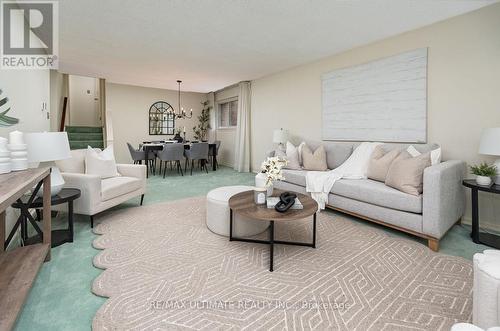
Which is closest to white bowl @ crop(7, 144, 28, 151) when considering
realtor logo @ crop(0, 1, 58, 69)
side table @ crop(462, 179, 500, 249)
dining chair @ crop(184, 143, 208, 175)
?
realtor logo @ crop(0, 1, 58, 69)

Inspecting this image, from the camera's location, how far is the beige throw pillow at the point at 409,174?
2381 millimetres

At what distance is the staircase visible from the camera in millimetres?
6291

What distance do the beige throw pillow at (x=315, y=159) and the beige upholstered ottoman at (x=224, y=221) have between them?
1.66m

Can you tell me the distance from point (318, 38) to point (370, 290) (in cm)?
320

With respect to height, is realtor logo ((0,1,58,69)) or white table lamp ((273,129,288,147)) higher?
realtor logo ((0,1,58,69))

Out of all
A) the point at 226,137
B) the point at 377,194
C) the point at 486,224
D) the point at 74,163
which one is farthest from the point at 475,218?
the point at 226,137

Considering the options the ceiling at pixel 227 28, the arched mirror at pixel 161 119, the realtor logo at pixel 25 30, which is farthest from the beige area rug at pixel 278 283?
the arched mirror at pixel 161 119

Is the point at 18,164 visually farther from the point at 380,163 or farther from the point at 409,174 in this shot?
the point at 380,163

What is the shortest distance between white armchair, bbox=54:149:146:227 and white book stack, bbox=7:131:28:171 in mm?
834

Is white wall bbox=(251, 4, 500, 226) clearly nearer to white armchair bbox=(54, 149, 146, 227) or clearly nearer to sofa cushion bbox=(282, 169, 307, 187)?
sofa cushion bbox=(282, 169, 307, 187)

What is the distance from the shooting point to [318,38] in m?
3.46

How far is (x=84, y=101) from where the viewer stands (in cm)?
803

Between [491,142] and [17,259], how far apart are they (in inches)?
152

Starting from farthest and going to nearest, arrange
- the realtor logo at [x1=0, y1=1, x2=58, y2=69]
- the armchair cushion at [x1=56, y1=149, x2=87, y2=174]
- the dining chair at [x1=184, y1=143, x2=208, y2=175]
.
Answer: the dining chair at [x1=184, y1=143, x2=208, y2=175], the armchair cushion at [x1=56, y1=149, x2=87, y2=174], the realtor logo at [x1=0, y1=1, x2=58, y2=69]
